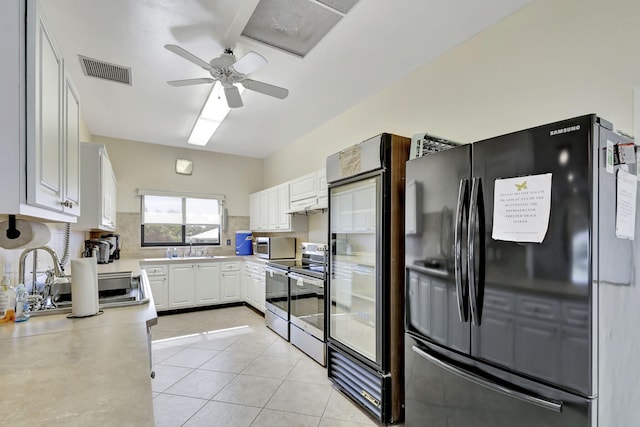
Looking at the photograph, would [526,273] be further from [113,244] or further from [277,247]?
[113,244]

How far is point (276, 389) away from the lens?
2.66 metres

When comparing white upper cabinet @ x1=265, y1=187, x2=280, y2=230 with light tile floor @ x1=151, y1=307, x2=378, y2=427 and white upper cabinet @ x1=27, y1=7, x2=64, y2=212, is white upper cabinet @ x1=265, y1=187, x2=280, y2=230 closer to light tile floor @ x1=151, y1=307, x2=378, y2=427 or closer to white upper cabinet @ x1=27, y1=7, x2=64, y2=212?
light tile floor @ x1=151, y1=307, x2=378, y2=427

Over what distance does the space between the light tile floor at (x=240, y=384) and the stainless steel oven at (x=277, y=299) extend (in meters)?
0.15

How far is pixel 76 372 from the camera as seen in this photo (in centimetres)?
104

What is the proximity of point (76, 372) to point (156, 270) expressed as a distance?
4.19m

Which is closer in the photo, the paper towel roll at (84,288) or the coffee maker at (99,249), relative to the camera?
the paper towel roll at (84,288)

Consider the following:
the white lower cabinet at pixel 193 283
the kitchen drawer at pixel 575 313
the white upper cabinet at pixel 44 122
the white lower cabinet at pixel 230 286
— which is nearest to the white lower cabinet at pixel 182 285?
the white lower cabinet at pixel 193 283

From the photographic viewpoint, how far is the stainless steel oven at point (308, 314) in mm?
3133

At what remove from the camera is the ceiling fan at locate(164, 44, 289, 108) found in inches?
91.0

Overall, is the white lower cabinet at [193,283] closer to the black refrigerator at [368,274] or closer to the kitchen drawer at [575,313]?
the black refrigerator at [368,274]

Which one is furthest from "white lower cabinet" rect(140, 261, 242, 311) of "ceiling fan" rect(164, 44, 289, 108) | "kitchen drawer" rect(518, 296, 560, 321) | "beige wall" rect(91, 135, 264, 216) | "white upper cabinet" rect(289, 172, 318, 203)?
"kitchen drawer" rect(518, 296, 560, 321)

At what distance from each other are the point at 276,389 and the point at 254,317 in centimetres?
231

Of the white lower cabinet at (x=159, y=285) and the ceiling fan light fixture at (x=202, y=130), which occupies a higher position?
the ceiling fan light fixture at (x=202, y=130)

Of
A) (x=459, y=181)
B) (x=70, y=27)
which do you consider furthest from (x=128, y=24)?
(x=459, y=181)
